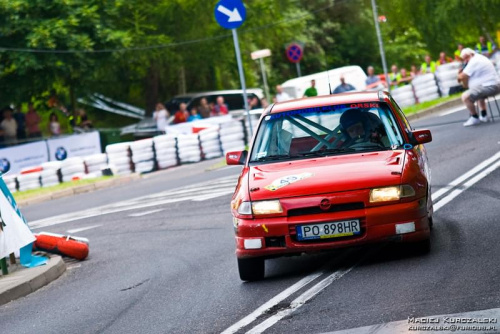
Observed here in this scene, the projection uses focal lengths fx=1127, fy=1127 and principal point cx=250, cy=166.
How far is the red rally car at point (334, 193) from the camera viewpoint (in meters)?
9.12

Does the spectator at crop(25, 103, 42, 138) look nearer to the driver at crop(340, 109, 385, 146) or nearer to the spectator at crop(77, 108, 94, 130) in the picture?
the spectator at crop(77, 108, 94, 130)

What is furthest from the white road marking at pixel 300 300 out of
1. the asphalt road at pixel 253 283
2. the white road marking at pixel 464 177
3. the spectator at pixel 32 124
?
the spectator at pixel 32 124

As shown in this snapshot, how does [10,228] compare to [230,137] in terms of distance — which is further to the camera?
[230,137]

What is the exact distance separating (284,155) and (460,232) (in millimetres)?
1884

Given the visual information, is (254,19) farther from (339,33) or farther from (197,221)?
(197,221)

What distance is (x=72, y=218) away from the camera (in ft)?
63.3

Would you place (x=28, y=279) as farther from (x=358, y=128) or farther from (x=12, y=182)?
(x=12, y=182)

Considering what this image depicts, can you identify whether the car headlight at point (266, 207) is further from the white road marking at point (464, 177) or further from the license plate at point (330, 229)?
the white road marking at point (464, 177)

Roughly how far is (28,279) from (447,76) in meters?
26.8

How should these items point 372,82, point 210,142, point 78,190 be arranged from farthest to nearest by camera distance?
point 372,82, point 210,142, point 78,190

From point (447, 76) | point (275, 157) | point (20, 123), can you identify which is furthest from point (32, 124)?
point (275, 157)

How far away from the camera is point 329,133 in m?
10.3

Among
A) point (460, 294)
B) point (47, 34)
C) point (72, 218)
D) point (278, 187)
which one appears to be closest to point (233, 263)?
point (278, 187)

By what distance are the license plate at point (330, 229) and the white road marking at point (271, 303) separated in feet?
1.28
